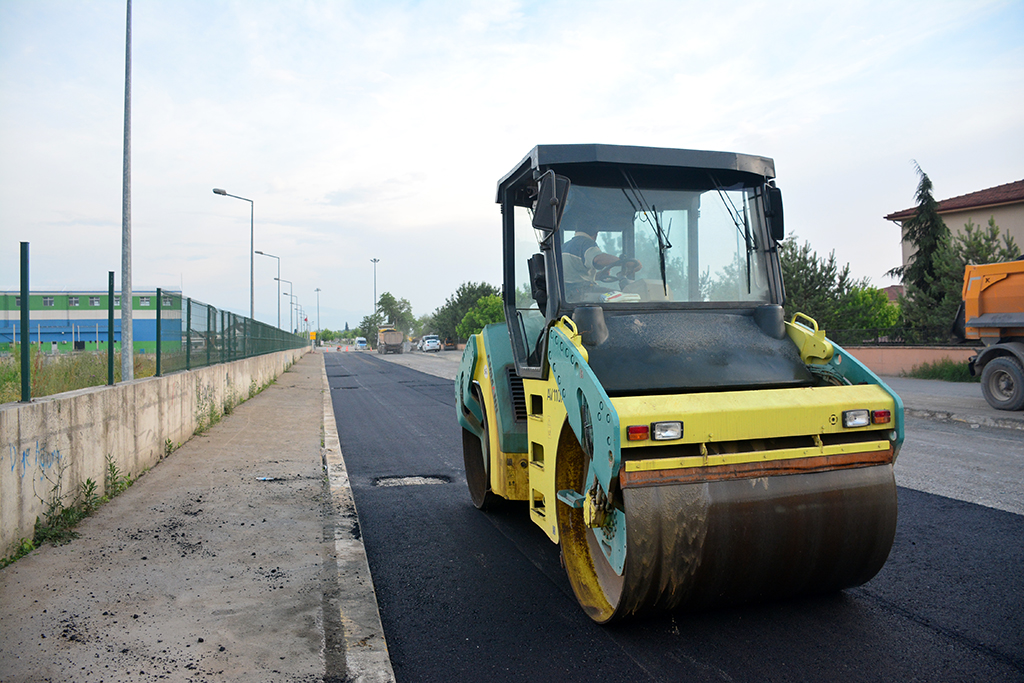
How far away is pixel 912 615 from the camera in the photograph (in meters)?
3.96

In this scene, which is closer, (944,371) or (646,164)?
(646,164)

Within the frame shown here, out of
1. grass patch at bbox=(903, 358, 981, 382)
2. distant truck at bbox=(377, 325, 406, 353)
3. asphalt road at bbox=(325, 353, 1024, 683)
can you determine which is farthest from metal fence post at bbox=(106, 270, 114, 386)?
distant truck at bbox=(377, 325, 406, 353)

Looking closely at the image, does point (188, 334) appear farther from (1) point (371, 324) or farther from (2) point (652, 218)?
(1) point (371, 324)

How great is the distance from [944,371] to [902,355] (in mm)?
2152

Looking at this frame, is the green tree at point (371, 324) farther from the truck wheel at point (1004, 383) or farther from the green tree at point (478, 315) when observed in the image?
the truck wheel at point (1004, 383)

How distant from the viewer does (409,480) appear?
821cm

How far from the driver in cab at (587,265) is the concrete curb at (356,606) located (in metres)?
2.17

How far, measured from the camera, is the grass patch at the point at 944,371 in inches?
803

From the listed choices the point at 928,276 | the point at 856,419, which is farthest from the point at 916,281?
the point at 856,419

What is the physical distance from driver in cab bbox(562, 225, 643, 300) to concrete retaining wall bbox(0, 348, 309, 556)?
3.78m

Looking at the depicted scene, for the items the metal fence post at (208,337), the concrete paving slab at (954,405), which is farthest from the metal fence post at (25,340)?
the concrete paving slab at (954,405)

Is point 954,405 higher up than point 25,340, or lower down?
lower down

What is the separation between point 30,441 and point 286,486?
2681mm

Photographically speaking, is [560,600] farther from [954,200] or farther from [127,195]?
[954,200]
